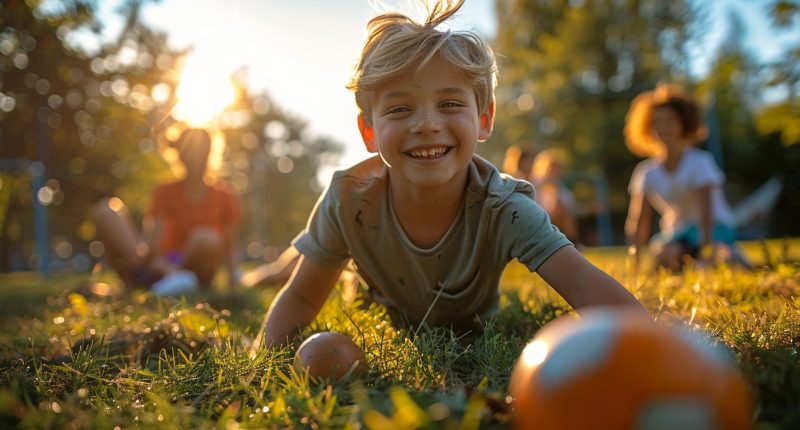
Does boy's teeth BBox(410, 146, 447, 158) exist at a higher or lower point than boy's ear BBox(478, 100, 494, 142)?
lower

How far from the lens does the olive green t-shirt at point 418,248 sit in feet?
8.81

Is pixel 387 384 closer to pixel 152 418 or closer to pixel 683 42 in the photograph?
pixel 152 418

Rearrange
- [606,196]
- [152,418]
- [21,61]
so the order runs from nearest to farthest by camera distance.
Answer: [152,418]
[21,61]
[606,196]

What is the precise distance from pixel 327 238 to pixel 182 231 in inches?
183

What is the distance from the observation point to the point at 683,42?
27.4m

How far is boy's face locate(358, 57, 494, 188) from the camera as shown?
8.23 feet

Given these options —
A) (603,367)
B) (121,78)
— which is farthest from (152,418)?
(121,78)

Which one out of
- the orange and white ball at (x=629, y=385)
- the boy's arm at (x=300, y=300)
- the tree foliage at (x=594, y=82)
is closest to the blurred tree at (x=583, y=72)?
the tree foliage at (x=594, y=82)

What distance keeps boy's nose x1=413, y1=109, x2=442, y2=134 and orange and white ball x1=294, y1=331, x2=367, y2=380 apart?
3.04ft

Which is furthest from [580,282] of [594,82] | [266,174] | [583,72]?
[266,174]

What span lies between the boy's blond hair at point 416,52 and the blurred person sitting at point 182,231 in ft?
11.6

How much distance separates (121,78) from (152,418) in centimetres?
1667

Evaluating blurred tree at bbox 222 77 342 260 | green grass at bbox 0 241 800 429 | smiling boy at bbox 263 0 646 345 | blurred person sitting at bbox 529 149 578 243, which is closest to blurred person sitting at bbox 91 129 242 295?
green grass at bbox 0 241 800 429

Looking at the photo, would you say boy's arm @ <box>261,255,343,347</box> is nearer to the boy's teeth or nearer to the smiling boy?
the smiling boy
